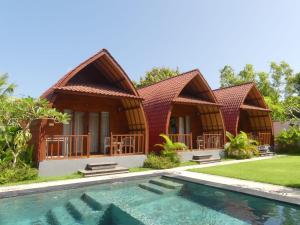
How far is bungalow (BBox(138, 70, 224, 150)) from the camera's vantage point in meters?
16.0

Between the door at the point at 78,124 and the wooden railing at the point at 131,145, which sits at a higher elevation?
the door at the point at 78,124

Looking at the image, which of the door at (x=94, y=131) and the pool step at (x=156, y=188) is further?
the door at (x=94, y=131)

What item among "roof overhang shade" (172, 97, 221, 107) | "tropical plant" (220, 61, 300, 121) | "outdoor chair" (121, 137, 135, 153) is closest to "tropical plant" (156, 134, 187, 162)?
"outdoor chair" (121, 137, 135, 153)

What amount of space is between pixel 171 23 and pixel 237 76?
34.0m

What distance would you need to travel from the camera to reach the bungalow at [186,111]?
1603cm

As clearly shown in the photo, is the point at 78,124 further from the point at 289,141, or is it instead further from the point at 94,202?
the point at 289,141

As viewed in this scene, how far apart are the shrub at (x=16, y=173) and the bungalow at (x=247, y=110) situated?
14.4 m

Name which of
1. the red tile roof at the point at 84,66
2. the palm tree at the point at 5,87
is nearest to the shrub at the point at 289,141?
the red tile roof at the point at 84,66

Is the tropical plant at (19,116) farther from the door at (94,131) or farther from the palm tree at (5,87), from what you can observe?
the door at (94,131)

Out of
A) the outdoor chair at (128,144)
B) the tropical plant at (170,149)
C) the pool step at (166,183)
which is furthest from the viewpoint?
the outdoor chair at (128,144)

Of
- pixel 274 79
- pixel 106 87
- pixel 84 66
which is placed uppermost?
pixel 274 79

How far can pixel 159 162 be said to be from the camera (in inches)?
544

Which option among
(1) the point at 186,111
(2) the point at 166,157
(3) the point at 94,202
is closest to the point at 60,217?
(3) the point at 94,202

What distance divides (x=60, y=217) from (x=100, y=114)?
10.0m
